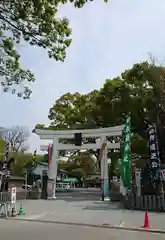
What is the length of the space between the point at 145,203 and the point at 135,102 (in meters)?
13.7

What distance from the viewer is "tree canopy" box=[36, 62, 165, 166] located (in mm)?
29062

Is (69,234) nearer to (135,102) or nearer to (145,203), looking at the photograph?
(145,203)

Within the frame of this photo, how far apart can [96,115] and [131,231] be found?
22.7m

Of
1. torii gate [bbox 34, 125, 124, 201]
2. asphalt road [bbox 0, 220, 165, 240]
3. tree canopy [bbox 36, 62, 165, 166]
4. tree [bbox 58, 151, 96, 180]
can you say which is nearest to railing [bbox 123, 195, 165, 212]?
asphalt road [bbox 0, 220, 165, 240]

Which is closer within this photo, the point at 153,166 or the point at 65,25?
the point at 65,25

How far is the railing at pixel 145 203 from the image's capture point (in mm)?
17328

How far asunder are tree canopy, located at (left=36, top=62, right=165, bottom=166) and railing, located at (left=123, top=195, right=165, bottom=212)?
455 inches

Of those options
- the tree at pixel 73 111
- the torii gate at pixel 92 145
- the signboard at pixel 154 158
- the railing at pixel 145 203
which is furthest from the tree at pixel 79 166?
the railing at pixel 145 203

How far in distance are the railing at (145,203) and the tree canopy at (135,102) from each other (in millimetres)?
11568

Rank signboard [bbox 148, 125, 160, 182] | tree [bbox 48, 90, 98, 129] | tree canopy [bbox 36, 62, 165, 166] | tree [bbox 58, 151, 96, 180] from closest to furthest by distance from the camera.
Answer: signboard [bbox 148, 125, 160, 182]
tree canopy [bbox 36, 62, 165, 166]
tree [bbox 48, 90, 98, 129]
tree [bbox 58, 151, 96, 180]

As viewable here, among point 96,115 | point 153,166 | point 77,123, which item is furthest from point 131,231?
point 77,123

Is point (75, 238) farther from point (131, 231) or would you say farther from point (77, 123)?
point (77, 123)

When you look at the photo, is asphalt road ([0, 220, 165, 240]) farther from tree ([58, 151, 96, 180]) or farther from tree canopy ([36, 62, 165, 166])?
tree ([58, 151, 96, 180])

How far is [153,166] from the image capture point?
1934 cm
